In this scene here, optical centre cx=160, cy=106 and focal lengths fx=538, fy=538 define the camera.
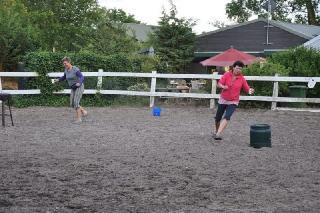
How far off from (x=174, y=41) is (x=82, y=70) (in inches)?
577

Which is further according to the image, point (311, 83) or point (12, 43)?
point (12, 43)

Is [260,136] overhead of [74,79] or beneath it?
beneath

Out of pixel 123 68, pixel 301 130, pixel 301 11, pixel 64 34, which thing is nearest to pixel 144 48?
pixel 64 34

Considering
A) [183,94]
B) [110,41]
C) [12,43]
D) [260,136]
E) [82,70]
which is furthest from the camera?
[110,41]

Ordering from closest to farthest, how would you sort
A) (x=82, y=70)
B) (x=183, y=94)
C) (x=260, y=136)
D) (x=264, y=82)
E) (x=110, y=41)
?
(x=260, y=136) < (x=264, y=82) < (x=183, y=94) < (x=82, y=70) < (x=110, y=41)

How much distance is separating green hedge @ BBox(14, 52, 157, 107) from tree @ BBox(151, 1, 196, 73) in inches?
471

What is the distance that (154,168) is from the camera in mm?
7684

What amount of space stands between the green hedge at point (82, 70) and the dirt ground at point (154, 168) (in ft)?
14.7

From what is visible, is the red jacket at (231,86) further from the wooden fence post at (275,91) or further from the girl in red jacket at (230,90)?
the wooden fence post at (275,91)

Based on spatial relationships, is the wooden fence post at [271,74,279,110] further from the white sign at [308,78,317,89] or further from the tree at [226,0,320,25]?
the tree at [226,0,320,25]


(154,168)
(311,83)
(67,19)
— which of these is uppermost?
(67,19)

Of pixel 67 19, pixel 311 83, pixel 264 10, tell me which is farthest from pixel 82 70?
pixel 264 10

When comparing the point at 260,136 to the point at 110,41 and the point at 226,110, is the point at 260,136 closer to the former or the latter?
the point at 226,110

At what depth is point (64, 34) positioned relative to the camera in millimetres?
43094
